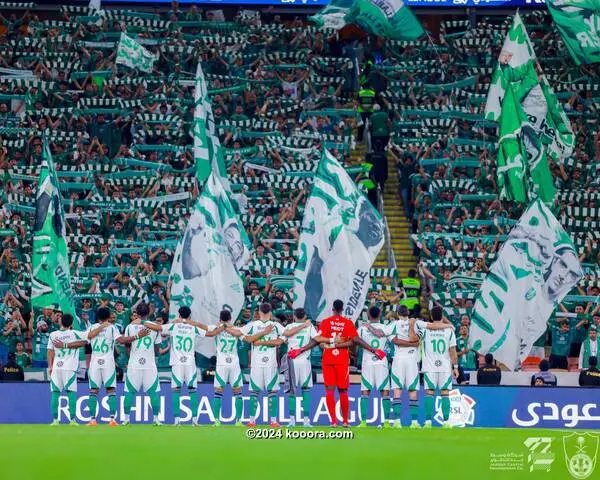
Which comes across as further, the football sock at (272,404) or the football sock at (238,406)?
the football sock at (238,406)

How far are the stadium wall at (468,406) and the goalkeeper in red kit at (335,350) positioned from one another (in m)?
3.54

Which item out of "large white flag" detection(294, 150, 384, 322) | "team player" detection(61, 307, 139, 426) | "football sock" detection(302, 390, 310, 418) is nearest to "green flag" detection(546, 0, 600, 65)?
"large white flag" detection(294, 150, 384, 322)

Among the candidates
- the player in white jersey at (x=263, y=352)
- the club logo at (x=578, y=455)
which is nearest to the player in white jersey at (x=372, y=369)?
the player in white jersey at (x=263, y=352)

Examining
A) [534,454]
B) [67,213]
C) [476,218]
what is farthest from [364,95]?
[534,454]

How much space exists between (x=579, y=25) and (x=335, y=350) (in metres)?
14.9

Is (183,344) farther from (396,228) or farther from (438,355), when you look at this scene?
(396,228)

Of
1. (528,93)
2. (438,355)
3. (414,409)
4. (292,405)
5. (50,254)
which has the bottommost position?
(414,409)

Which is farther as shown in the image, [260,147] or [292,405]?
[260,147]

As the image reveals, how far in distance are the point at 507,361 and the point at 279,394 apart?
197 inches

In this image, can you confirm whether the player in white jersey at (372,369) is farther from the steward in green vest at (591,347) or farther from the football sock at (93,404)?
the steward in green vest at (591,347)

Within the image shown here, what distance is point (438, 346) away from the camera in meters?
29.1

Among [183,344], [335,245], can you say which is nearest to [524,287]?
[335,245]

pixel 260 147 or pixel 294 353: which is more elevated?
pixel 260 147

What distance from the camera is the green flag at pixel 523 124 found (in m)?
37.3
